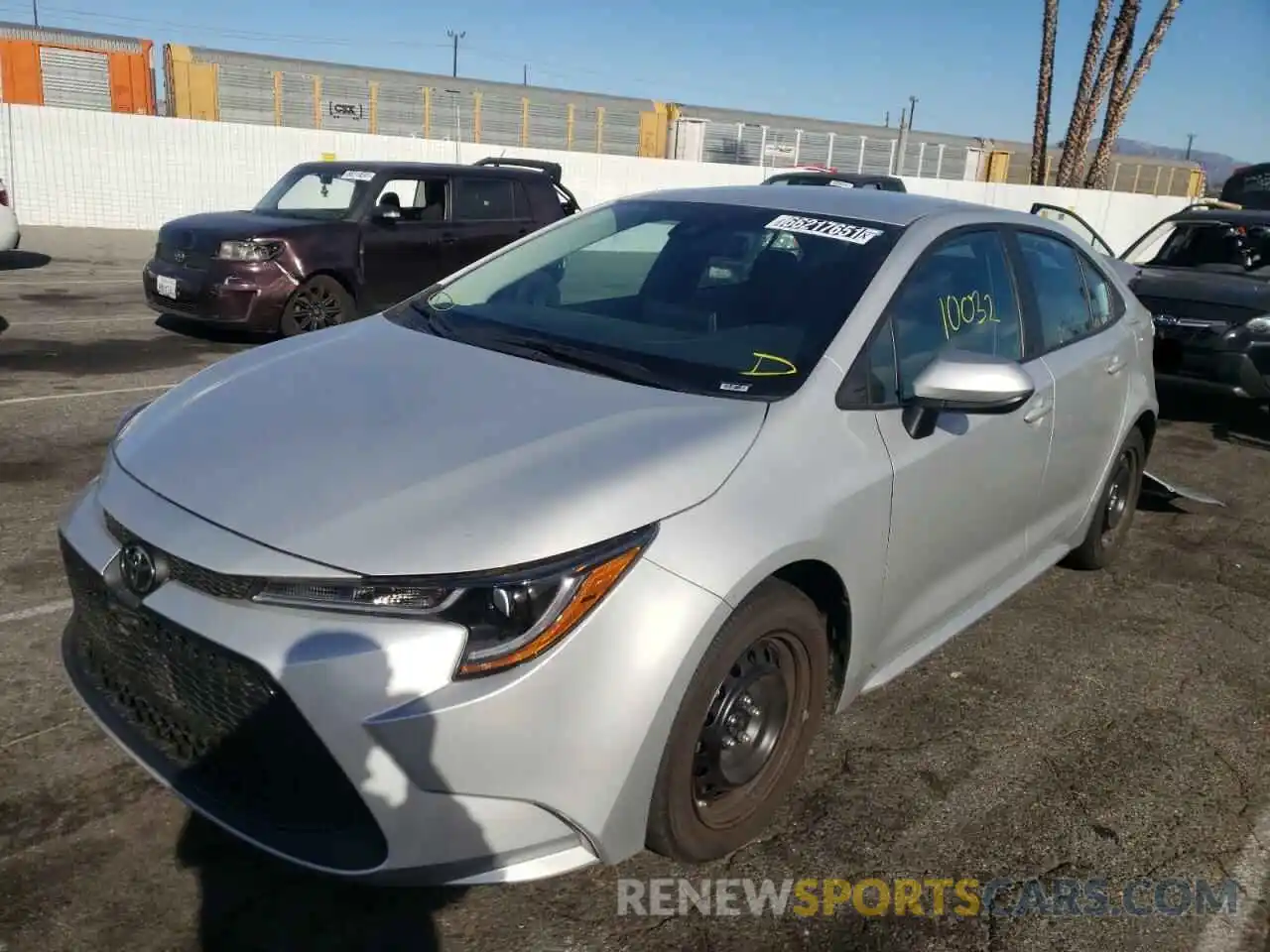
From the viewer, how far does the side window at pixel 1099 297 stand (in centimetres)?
443

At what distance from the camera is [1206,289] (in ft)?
26.4

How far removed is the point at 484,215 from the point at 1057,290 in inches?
298

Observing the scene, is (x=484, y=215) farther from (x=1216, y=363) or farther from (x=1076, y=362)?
(x=1076, y=362)

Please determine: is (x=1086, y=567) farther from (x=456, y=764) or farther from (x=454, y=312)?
(x=456, y=764)

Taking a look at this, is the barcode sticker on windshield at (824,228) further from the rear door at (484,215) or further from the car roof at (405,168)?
the car roof at (405,168)

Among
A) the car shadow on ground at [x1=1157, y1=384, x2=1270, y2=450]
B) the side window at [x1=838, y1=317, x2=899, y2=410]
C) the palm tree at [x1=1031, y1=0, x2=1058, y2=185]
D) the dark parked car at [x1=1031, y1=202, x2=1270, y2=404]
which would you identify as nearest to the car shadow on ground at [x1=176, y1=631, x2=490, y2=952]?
the side window at [x1=838, y1=317, x2=899, y2=410]

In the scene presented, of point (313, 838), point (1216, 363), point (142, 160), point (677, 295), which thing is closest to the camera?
point (313, 838)

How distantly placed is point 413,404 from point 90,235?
1784cm

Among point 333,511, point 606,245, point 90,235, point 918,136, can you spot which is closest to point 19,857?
point 333,511

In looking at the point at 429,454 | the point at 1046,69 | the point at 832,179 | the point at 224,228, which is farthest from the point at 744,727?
the point at 1046,69

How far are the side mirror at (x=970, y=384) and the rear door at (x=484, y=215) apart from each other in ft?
26.3

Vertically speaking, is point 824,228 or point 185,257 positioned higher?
point 824,228

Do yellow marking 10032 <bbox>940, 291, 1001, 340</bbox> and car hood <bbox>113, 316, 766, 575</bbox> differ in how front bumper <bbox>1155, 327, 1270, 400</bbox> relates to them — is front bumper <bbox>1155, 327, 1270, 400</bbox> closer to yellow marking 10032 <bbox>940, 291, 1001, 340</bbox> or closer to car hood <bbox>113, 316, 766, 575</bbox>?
yellow marking 10032 <bbox>940, 291, 1001, 340</bbox>

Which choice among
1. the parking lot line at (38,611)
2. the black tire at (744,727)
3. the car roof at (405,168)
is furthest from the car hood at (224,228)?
the black tire at (744,727)
